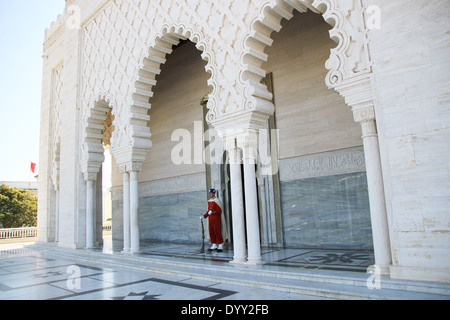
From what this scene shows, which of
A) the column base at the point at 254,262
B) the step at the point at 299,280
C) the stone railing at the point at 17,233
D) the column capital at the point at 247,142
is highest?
the column capital at the point at 247,142

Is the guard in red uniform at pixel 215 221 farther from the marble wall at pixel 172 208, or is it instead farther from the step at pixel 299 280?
the marble wall at pixel 172 208

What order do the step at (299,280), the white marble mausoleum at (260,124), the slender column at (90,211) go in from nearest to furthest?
the step at (299,280)
the white marble mausoleum at (260,124)
the slender column at (90,211)

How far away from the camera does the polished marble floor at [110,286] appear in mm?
3082

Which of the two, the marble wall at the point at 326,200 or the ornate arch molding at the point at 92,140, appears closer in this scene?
the marble wall at the point at 326,200

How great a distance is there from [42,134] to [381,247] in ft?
28.7

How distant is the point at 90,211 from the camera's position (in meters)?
6.73

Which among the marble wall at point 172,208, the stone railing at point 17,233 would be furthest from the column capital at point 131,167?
the stone railing at point 17,233

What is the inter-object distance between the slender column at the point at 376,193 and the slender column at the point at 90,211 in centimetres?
542

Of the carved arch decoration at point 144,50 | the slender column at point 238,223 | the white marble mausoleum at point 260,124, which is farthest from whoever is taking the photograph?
the carved arch decoration at point 144,50

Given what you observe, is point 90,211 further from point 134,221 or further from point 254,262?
point 254,262

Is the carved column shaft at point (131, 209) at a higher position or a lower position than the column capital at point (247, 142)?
lower

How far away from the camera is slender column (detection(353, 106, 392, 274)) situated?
2947mm

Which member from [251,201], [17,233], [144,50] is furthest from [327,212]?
[17,233]

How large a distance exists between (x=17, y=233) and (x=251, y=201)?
11869mm
